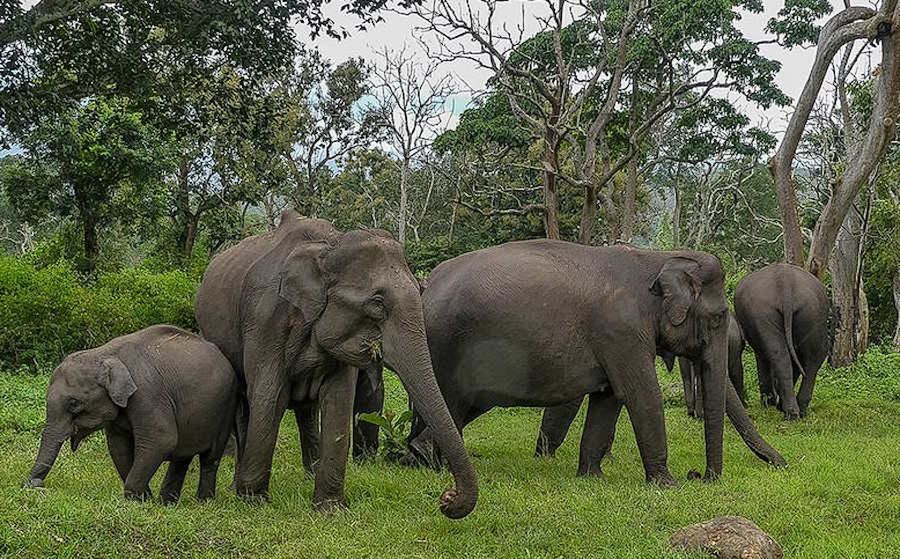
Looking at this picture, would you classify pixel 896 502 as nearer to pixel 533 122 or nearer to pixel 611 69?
pixel 533 122

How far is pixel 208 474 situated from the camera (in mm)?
6789

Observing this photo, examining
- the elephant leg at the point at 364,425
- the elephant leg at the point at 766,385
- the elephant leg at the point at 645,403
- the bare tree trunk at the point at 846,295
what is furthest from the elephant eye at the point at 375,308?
the bare tree trunk at the point at 846,295

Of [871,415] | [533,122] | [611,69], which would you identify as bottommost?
[871,415]

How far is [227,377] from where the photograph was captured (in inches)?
264

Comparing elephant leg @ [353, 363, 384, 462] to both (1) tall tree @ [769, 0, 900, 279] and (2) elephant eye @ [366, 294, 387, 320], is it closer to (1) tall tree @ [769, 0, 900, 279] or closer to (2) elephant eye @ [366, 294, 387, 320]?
(2) elephant eye @ [366, 294, 387, 320]

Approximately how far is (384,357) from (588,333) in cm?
232

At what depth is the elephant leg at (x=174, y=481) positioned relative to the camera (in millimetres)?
6648

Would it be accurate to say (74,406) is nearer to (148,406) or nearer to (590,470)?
(148,406)

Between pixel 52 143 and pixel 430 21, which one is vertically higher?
pixel 430 21

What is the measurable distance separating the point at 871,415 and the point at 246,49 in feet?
31.6

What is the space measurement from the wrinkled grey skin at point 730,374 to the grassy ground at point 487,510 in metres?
2.09

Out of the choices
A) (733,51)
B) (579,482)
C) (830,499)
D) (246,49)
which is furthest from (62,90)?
(733,51)

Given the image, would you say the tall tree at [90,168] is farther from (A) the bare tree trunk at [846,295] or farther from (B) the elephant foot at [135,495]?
(A) the bare tree trunk at [846,295]

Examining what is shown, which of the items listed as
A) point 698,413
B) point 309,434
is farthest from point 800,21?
point 309,434
